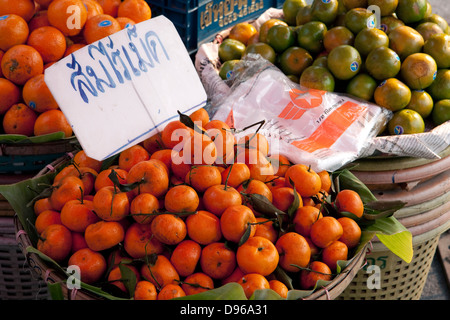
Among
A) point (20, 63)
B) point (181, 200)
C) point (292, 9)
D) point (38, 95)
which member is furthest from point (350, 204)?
point (292, 9)

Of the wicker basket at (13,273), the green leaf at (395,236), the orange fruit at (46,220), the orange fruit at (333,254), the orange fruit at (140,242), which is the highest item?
the orange fruit at (140,242)

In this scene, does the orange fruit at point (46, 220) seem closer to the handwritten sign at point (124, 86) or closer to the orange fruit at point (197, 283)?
the handwritten sign at point (124, 86)

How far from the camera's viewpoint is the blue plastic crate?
6.80 feet

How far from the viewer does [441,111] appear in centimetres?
166

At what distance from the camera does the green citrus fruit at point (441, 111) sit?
1.65 meters

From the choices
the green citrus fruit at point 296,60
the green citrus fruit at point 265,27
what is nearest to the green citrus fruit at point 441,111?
the green citrus fruit at point 296,60

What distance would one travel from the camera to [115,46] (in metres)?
1.33

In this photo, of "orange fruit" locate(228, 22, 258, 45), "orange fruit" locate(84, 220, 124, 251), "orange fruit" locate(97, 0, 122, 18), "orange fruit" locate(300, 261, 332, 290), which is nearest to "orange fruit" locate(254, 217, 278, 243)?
"orange fruit" locate(300, 261, 332, 290)

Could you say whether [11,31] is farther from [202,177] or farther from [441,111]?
[441,111]

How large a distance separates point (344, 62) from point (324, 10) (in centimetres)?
34

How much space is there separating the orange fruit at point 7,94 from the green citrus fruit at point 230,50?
0.86 meters

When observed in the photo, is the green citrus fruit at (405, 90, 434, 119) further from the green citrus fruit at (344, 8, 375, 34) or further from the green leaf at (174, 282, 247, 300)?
the green leaf at (174, 282, 247, 300)

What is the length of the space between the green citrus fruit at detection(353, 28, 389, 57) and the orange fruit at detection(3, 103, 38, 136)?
122 centimetres
